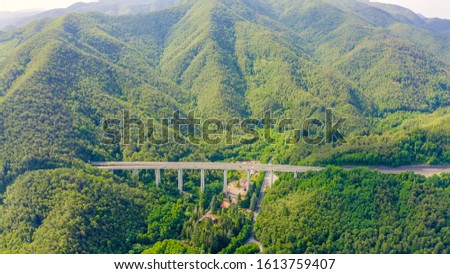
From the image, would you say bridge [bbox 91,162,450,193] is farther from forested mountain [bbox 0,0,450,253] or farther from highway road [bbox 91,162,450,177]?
forested mountain [bbox 0,0,450,253]

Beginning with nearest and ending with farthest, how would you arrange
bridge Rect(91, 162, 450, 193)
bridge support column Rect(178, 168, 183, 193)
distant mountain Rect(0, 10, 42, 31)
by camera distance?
bridge Rect(91, 162, 450, 193)
bridge support column Rect(178, 168, 183, 193)
distant mountain Rect(0, 10, 42, 31)

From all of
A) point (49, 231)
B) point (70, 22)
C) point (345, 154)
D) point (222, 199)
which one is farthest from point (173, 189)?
point (70, 22)

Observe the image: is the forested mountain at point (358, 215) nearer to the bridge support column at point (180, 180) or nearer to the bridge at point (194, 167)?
the bridge at point (194, 167)

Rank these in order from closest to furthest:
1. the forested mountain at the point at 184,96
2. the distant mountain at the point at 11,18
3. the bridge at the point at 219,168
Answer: the forested mountain at the point at 184,96 → the bridge at the point at 219,168 → the distant mountain at the point at 11,18
